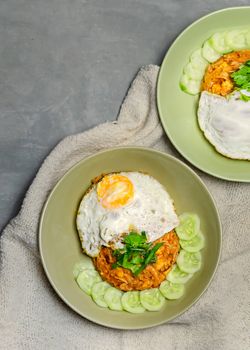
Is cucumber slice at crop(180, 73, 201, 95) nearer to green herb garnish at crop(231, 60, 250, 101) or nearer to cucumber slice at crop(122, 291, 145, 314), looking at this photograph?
green herb garnish at crop(231, 60, 250, 101)

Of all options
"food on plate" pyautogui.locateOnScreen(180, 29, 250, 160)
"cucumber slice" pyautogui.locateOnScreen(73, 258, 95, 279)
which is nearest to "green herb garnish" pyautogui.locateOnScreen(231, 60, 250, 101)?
"food on plate" pyautogui.locateOnScreen(180, 29, 250, 160)

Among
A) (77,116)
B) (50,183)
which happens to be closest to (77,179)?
(50,183)

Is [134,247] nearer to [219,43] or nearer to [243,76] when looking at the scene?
[243,76]

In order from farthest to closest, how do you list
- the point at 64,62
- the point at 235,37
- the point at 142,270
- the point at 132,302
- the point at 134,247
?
the point at 64,62
the point at 235,37
the point at 132,302
the point at 142,270
the point at 134,247

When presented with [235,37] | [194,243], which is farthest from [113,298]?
[235,37]

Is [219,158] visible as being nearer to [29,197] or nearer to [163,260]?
[163,260]

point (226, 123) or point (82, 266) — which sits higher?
point (226, 123)

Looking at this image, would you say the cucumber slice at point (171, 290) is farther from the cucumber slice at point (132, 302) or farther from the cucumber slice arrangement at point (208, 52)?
the cucumber slice arrangement at point (208, 52)
